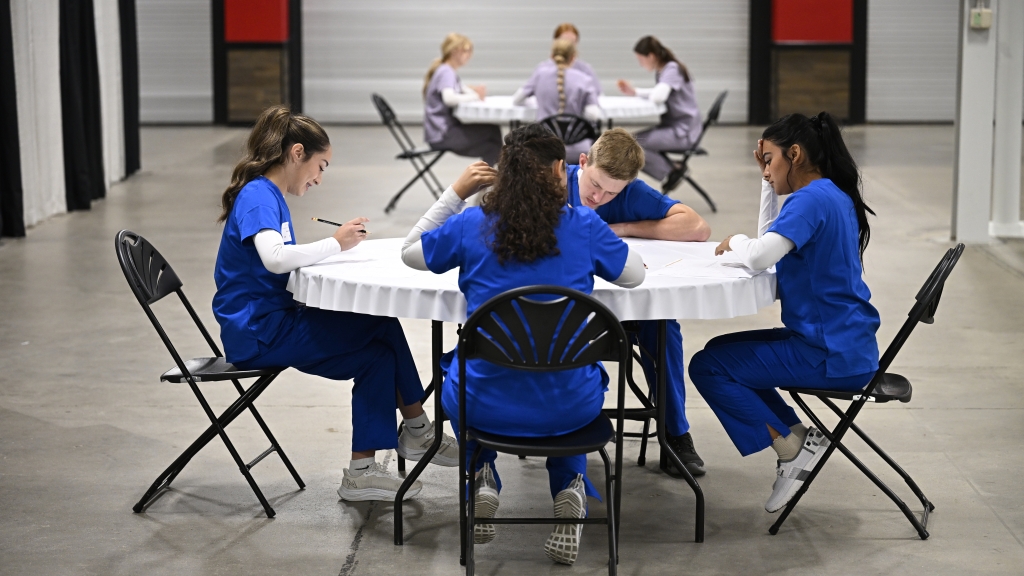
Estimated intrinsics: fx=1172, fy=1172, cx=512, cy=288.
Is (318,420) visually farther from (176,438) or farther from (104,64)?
(104,64)

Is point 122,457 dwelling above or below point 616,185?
below

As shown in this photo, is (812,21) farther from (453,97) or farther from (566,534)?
(566,534)

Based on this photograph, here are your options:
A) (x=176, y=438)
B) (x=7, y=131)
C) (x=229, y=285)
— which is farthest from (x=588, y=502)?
(x=7, y=131)

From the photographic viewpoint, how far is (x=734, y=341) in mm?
3080

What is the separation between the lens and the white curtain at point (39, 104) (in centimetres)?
749

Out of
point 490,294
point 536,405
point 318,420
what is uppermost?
point 490,294

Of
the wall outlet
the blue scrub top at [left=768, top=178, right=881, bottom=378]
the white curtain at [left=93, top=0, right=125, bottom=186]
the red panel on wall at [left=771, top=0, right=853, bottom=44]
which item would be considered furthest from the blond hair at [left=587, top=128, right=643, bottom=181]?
the red panel on wall at [left=771, top=0, right=853, bottom=44]

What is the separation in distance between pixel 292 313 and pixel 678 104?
230 inches

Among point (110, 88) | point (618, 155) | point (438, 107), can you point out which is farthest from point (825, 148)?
point (110, 88)

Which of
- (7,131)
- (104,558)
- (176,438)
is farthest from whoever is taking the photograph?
(7,131)

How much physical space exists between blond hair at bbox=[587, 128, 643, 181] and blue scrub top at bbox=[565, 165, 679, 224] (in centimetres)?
15

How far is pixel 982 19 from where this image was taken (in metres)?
6.85

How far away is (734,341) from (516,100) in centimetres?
538

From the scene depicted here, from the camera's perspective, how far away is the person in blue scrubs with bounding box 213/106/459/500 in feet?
9.94
